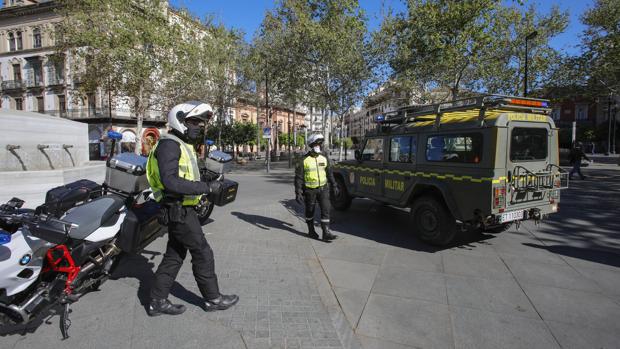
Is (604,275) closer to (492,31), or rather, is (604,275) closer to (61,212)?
(61,212)

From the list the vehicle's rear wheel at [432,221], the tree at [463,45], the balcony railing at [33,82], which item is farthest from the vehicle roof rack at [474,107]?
the balcony railing at [33,82]

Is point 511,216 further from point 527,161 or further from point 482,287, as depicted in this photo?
point 482,287

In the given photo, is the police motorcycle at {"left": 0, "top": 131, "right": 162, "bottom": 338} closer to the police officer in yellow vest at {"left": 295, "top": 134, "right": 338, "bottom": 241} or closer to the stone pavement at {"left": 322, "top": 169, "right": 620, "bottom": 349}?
the stone pavement at {"left": 322, "top": 169, "right": 620, "bottom": 349}

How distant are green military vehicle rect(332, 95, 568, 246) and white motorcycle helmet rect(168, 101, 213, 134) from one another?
149 inches

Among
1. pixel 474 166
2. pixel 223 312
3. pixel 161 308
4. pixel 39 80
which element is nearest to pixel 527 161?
pixel 474 166

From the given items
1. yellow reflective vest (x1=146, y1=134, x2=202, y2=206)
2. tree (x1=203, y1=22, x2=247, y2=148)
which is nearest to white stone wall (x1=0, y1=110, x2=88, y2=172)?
yellow reflective vest (x1=146, y1=134, x2=202, y2=206)

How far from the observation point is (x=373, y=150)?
286 inches

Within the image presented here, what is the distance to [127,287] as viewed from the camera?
3873 mm

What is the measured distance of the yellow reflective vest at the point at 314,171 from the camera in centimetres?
582

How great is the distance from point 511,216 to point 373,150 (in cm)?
298

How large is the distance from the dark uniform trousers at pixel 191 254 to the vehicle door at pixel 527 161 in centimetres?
412

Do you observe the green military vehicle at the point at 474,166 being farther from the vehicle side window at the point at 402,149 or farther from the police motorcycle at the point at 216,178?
the police motorcycle at the point at 216,178

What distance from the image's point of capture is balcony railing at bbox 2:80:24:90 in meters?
43.4

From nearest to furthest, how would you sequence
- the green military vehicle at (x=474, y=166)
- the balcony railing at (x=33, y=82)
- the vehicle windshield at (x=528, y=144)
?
the green military vehicle at (x=474, y=166) → the vehicle windshield at (x=528, y=144) → the balcony railing at (x=33, y=82)
